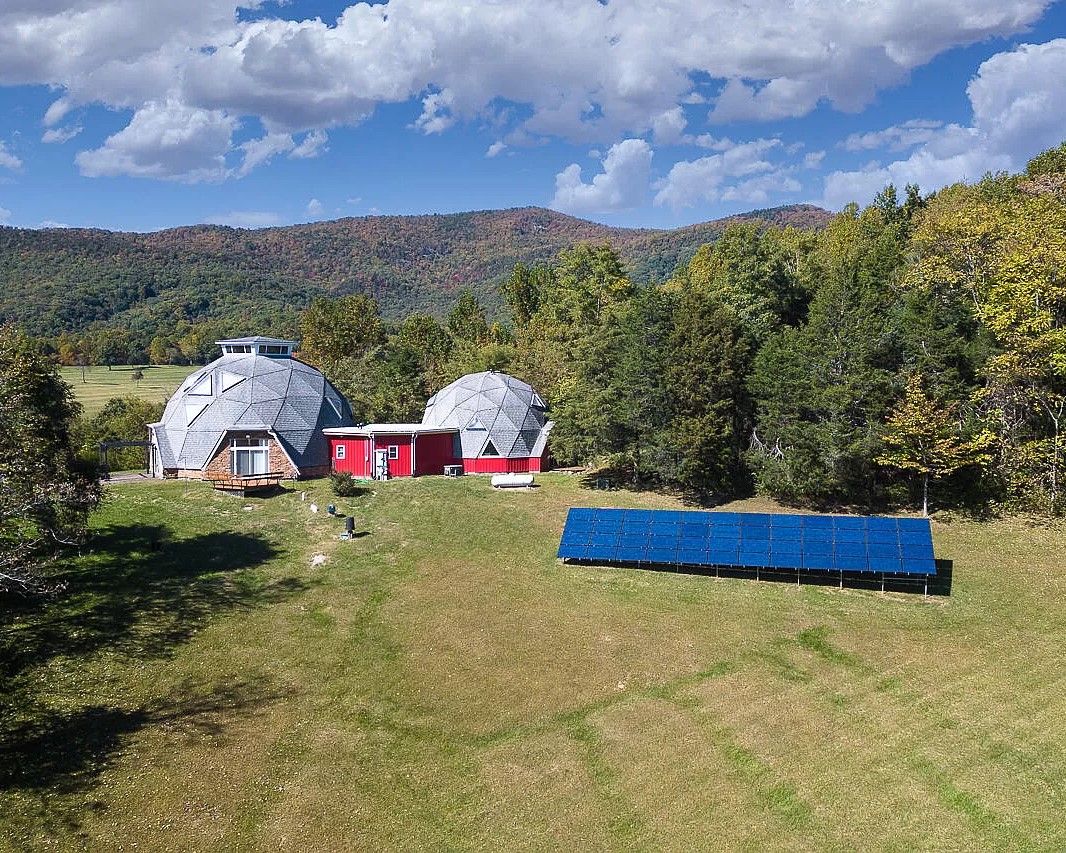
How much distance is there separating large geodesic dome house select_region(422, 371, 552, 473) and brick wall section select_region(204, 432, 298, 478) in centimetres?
1154

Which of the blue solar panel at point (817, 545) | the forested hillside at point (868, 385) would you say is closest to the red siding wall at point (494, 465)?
the forested hillside at point (868, 385)

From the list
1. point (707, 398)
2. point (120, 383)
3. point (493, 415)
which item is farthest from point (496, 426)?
point (120, 383)

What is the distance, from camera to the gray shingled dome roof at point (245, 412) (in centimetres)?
4694

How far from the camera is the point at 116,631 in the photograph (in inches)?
941

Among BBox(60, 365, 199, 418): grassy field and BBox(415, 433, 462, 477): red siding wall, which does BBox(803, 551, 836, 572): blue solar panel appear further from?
BBox(60, 365, 199, 418): grassy field

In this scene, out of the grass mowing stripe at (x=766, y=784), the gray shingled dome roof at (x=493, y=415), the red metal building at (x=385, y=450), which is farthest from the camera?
the gray shingled dome roof at (x=493, y=415)

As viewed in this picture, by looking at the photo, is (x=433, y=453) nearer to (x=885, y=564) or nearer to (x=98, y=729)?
(x=885, y=564)

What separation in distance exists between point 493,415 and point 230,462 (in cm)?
1853

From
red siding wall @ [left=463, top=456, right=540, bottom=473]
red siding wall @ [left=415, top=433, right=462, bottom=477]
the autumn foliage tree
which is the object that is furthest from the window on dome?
the autumn foliage tree

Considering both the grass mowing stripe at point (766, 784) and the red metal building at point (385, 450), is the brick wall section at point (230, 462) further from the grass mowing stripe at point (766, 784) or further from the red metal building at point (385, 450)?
the grass mowing stripe at point (766, 784)

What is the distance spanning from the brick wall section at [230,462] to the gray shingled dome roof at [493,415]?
11.7 m

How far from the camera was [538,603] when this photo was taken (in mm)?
27750

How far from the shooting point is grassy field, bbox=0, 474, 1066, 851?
14.6 m

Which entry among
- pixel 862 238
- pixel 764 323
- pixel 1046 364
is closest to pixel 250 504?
pixel 764 323
